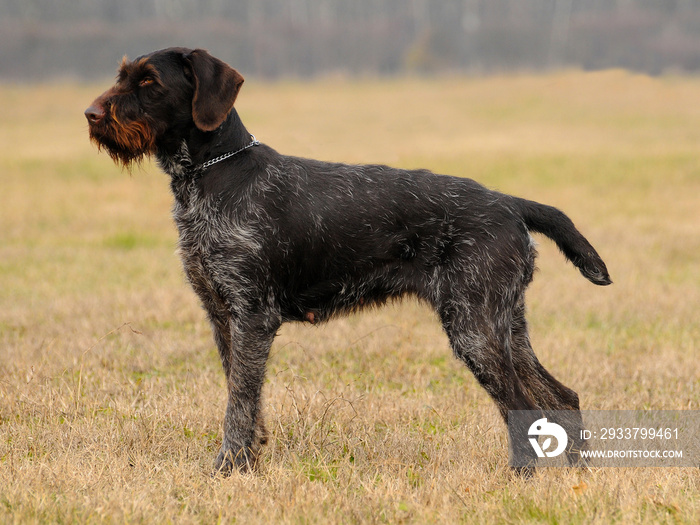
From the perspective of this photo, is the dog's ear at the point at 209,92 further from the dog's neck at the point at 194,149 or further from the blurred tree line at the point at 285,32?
the blurred tree line at the point at 285,32

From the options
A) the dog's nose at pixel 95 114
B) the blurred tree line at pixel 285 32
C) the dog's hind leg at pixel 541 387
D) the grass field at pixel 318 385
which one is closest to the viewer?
the grass field at pixel 318 385

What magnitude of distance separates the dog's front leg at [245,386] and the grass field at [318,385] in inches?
8.2

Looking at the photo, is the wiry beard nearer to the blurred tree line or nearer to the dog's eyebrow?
the dog's eyebrow

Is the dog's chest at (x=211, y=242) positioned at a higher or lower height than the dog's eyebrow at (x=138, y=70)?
lower

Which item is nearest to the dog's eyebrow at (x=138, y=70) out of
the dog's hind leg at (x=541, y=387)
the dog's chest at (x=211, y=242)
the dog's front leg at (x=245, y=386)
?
the dog's chest at (x=211, y=242)

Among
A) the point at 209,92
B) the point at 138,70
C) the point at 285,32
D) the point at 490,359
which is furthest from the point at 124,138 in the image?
the point at 285,32

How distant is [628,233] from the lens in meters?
15.4

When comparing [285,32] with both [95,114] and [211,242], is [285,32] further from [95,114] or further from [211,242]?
[211,242]

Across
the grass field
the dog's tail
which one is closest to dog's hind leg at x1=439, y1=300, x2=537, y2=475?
the grass field

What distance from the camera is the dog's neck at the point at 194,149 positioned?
4.78 meters

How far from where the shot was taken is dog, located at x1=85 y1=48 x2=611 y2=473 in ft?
15.2

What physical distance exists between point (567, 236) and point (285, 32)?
38.6 meters

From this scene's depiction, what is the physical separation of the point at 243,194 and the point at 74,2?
42025mm

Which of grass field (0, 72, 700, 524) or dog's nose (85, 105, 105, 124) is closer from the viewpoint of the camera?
grass field (0, 72, 700, 524)
